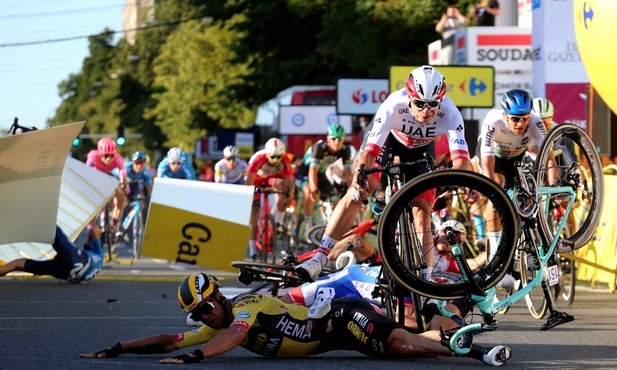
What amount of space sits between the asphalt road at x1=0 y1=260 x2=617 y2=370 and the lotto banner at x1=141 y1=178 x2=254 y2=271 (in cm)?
46

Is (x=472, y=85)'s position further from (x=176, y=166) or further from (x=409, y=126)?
(x=409, y=126)

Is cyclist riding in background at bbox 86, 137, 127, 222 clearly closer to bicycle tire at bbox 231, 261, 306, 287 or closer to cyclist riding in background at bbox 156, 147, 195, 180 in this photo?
cyclist riding in background at bbox 156, 147, 195, 180

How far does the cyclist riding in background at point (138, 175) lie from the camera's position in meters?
24.5

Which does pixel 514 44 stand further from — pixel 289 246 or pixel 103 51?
pixel 103 51

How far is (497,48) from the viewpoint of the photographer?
26.8 meters

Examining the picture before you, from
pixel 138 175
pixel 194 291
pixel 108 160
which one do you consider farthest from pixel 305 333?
pixel 138 175

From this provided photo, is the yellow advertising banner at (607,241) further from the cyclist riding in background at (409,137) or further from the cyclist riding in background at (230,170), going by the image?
the cyclist riding in background at (230,170)

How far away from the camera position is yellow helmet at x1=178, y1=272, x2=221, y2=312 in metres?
9.00

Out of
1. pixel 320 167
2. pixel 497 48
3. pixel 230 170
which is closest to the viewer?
pixel 320 167

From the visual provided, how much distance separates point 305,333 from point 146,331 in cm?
259

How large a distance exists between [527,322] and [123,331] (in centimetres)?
368

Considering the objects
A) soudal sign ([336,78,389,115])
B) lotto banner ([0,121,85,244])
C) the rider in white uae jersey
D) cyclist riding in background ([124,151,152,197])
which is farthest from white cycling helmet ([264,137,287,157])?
the rider in white uae jersey

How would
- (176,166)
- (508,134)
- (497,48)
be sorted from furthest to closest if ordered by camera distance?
1. (497,48)
2. (176,166)
3. (508,134)

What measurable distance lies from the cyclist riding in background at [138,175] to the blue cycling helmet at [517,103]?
1289cm
